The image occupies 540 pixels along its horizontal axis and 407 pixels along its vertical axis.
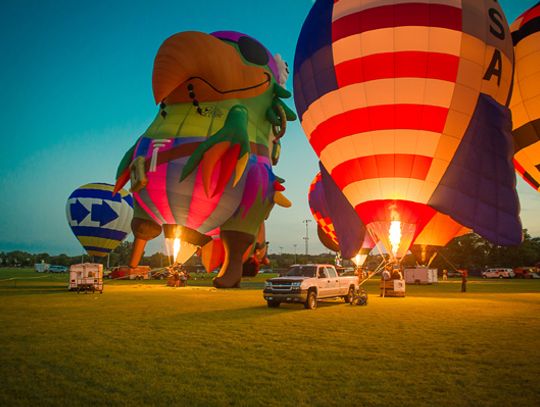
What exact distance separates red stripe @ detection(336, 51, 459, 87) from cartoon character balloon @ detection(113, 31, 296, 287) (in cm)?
592

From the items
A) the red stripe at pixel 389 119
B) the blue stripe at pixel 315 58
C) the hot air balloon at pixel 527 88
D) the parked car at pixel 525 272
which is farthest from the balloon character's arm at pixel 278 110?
the parked car at pixel 525 272

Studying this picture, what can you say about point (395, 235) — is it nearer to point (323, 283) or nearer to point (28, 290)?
point (323, 283)

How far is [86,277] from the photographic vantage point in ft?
65.3

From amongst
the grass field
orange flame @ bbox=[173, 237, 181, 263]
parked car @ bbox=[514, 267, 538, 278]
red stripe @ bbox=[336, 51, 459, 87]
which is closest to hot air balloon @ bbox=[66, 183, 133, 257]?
orange flame @ bbox=[173, 237, 181, 263]

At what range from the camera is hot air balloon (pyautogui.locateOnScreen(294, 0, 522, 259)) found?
14.4m

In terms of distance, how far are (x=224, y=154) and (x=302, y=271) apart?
6011 mm

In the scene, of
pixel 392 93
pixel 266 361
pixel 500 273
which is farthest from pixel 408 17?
pixel 500 273

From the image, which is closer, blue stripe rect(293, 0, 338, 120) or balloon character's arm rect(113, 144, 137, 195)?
blue stripe rect(293, 0, 338, 120)

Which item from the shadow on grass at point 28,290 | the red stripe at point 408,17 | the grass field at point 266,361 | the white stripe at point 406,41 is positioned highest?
the red stripe at point 408,17

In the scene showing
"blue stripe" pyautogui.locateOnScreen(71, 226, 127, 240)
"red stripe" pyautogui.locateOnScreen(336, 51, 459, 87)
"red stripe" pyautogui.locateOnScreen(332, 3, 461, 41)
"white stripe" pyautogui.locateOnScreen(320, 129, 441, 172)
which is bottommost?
"blue stripe" pyautogui.locateOnScreen(71, 226, 127, 240)

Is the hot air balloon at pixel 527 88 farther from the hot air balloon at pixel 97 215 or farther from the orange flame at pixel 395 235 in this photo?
the hot air balloon at pixel 97 215

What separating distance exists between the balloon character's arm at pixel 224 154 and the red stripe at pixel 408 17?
619 centimetres

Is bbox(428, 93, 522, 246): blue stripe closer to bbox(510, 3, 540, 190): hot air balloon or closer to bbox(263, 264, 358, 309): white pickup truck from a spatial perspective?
bbox(263, 264, 358, 309): white pickup truck

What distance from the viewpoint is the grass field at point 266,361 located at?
457cm
